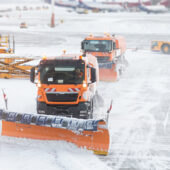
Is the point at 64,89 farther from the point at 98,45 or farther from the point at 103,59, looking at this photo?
the point at 98,45

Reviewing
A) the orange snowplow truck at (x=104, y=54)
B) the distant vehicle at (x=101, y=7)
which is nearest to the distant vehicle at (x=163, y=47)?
the orange snowplow truck at (x=104, y=54)

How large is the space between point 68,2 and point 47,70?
327 ft

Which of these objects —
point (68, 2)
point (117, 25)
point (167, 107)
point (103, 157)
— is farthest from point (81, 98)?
point (68, 2)

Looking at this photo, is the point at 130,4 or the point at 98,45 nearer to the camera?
the point at 98,45

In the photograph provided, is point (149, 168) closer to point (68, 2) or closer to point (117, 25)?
point (117, 25)

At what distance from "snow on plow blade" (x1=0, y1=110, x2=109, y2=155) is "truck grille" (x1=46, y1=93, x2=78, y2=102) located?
3.47ft

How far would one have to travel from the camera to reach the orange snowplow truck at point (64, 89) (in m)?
9.83

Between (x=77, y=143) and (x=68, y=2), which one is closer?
(x=77, y=143)

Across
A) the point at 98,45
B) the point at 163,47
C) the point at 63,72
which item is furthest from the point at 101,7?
the point at 63,72

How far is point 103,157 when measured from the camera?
8602 mm

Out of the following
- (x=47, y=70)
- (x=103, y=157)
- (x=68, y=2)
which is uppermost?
(x=68, y=2)

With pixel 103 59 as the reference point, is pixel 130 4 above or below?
above

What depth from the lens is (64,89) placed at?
9797 mm

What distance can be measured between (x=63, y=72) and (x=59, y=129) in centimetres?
182
